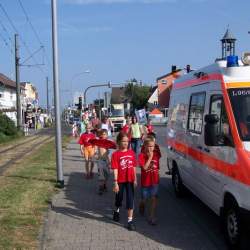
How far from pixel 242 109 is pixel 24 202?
4.75m

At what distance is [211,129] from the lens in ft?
20.7

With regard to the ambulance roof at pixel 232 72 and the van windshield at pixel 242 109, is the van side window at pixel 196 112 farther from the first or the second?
the van windshield at pixel 242 109

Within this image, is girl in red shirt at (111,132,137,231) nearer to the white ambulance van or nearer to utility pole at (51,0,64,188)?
the white ambulance van

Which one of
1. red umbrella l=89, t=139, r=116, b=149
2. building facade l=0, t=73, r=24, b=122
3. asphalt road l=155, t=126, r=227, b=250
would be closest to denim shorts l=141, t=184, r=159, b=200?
asphalt road l=155, t=126, r=227, b=250

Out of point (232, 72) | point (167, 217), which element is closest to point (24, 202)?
point (167, 217)

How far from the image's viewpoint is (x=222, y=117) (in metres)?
6.70

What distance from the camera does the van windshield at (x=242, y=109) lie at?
630cm

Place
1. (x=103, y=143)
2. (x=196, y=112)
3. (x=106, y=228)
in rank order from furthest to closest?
(x=103, y=143)
(x=196, y=112)
(x=106, y=228)

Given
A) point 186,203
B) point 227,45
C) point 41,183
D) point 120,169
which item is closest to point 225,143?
point 120,169

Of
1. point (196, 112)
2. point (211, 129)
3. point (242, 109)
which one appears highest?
point (242, 109)

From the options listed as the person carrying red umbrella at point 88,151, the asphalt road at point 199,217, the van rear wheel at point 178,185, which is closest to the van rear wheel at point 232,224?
the asphalt road at point 199,217

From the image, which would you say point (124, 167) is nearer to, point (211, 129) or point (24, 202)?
point (211, 129)

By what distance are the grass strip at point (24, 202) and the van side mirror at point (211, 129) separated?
259cm

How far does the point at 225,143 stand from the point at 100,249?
2049mm
